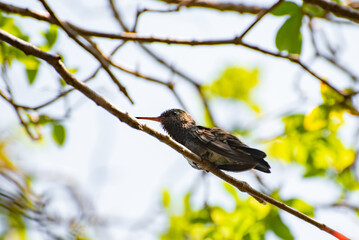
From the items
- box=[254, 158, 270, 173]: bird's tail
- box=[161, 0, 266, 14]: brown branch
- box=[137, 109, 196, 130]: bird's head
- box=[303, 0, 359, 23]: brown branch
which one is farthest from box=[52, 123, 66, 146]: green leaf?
box=[303, 0, 359, 23]: brown branch

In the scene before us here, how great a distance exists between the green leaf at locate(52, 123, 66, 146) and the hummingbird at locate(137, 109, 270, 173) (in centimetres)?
122

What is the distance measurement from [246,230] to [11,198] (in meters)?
2.41

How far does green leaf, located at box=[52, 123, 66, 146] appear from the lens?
4.88 m

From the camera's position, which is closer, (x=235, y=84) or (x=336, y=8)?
(x=336, y=8)

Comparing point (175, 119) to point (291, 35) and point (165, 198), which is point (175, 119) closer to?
point (165, 198)

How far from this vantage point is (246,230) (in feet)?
13.9

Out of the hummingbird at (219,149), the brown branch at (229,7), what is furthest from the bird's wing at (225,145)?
the brown branch at (229,7)

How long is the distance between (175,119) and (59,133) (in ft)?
4.35

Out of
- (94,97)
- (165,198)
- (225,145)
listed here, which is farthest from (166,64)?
(94,97)

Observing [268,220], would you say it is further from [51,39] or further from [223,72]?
[223,72]

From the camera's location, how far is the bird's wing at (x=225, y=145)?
3875mm

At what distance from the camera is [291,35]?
4.31 meters

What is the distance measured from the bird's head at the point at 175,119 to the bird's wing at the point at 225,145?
0.48 metres

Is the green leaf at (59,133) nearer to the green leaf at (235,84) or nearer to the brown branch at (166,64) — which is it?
the brown branch at (166,64)
